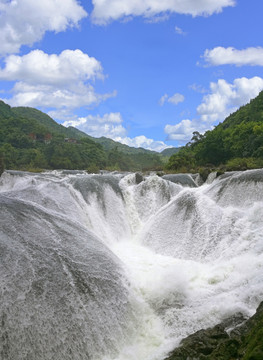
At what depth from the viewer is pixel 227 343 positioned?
4480 millimetres

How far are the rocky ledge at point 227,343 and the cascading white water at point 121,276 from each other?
1.85 ft

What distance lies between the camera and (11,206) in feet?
24.6

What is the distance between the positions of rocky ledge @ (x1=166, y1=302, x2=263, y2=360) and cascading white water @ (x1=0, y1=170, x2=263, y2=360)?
0.56 m

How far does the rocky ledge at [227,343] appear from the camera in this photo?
156 inches

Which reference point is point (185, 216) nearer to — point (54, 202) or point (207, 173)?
point (54, 202)

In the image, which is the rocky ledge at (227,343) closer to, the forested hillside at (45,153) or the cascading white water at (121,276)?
the cascading white water at (121,276)

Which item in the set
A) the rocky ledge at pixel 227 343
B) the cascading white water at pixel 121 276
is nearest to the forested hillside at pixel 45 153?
the cascading white water at pixel 121 276

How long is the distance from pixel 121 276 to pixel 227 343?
2939 millimetres

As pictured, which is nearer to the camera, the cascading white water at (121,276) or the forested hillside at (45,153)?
the cascading white water at (121,276)

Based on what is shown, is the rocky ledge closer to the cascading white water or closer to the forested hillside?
the cascading white water

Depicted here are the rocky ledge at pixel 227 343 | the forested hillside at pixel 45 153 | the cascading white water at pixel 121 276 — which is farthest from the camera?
the forested hillside at pixel 45 153

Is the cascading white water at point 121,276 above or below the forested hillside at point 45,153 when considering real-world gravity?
below

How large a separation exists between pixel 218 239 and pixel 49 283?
5.92 metres

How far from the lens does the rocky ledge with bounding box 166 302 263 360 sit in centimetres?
396
